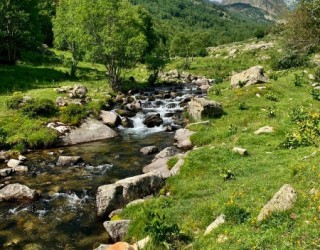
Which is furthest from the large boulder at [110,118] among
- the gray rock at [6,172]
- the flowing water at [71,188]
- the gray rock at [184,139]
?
the gray rock at [6,172]

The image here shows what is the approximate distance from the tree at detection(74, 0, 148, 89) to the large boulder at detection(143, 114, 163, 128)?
1504cm

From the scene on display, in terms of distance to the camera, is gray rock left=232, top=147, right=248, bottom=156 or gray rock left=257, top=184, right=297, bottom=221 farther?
gray rock left=232, top=147, right=248, bottom=156

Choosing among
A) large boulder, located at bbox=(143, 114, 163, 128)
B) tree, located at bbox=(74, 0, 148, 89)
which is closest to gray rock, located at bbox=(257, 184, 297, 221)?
large boulder, located at bbox=(143, 114, 163, 128)

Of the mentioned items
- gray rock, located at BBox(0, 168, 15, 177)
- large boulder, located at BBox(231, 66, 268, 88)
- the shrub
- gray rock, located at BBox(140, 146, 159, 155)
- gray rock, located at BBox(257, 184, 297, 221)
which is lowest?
gray rock, located at BBox(0, 168, 15, 177)

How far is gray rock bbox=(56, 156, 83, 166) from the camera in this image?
29.5 meters

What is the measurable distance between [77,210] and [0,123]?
57.4ft

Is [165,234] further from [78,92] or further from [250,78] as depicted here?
[250,78]

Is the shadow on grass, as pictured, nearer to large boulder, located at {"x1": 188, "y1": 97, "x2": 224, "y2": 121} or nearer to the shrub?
the shrub

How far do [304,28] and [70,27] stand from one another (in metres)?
37.5

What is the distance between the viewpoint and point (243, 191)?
1695 cm

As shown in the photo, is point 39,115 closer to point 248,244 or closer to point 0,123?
point 0,123

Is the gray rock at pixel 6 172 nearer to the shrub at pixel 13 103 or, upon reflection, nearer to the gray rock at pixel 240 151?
the shrub at pixel 13 103

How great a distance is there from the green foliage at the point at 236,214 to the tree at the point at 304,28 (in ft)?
57.7

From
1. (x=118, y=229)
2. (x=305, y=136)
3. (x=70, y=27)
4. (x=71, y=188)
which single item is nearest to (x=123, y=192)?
(x=118, y=229)
